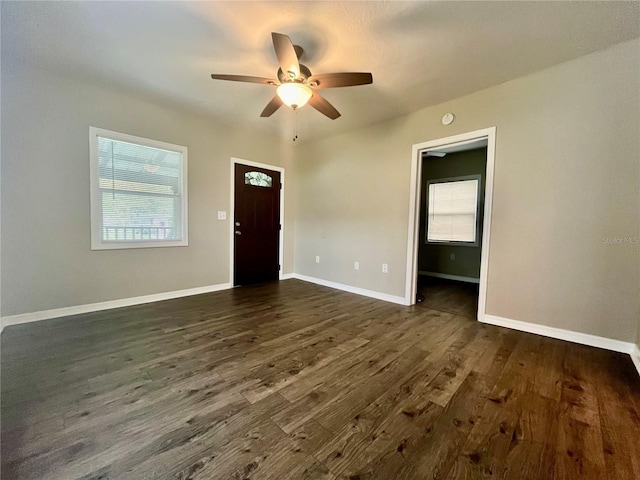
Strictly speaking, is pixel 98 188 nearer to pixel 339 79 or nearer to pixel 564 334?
pixel 339 79

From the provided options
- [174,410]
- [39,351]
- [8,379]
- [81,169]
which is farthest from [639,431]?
[81,169]

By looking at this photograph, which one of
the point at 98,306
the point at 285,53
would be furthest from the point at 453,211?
the point at 98,306

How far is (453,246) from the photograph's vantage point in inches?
204

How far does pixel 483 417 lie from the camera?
1.47 metres

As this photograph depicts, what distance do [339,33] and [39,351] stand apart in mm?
3546

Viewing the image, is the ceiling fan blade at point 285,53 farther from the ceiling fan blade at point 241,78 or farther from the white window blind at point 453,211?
the white window blind at point 453,211

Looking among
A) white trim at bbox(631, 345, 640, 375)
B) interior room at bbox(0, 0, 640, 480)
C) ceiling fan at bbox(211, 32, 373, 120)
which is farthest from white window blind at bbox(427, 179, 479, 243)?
ceiling fan at bbox(211, 32, 373, 120)

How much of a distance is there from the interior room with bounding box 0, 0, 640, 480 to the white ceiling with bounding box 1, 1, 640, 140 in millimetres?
22

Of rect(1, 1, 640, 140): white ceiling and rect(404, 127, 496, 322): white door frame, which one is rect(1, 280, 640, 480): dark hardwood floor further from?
rect(1, 1, 640, 140): white ceiling

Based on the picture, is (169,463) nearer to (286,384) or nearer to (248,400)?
(248,400)

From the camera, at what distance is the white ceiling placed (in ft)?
6.09

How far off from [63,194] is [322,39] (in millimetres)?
3135

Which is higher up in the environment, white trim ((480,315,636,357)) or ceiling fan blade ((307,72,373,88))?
ceiling fan blade ((307,72,373,88))

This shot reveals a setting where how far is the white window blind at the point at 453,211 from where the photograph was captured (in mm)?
4844
